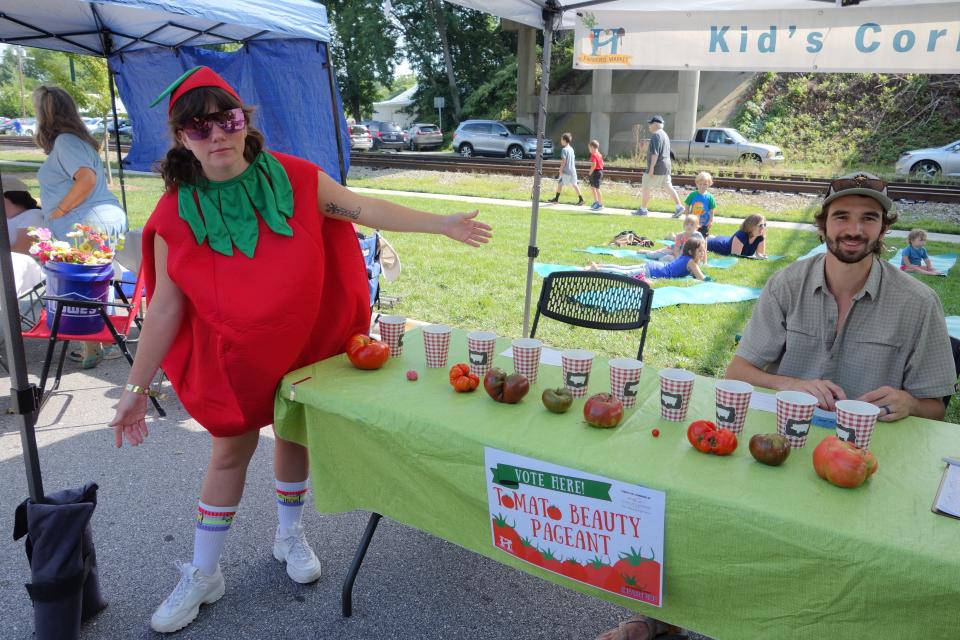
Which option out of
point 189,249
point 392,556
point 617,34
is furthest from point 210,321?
point 617,34

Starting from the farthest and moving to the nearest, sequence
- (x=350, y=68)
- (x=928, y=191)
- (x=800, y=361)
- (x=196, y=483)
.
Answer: (x=350, y=68)
(x=928, y=191)
(x=196, y=483)
(x=800, y=361)

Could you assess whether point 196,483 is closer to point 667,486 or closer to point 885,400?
point 667,486

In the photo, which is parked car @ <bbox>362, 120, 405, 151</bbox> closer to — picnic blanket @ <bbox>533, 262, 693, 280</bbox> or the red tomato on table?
picnic blanket @ <bbox>533, 262, 693, 280</bbox>

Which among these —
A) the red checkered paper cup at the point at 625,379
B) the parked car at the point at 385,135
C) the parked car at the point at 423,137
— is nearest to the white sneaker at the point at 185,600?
the red checkered paper cup at the point at 625,379

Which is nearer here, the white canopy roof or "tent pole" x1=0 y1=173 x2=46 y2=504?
"tent pole" x1=0 y1=173 x2=46 y2=504

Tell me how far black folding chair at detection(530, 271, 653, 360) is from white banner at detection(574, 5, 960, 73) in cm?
114

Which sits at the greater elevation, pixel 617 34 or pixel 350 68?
pixel 350 68

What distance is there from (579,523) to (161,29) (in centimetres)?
617

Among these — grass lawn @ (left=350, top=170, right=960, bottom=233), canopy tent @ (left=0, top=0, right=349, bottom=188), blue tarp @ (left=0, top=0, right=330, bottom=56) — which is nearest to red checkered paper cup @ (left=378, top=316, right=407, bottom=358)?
blue tarp @ (left=0, top=0, right=330, bottom=56)

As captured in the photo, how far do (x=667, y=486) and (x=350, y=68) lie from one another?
38.7 metres

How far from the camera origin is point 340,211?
2443mm

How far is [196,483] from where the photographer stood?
11.4 ft

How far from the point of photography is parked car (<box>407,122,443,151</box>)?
28.6 m

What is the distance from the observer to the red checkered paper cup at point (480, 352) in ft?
7.79
